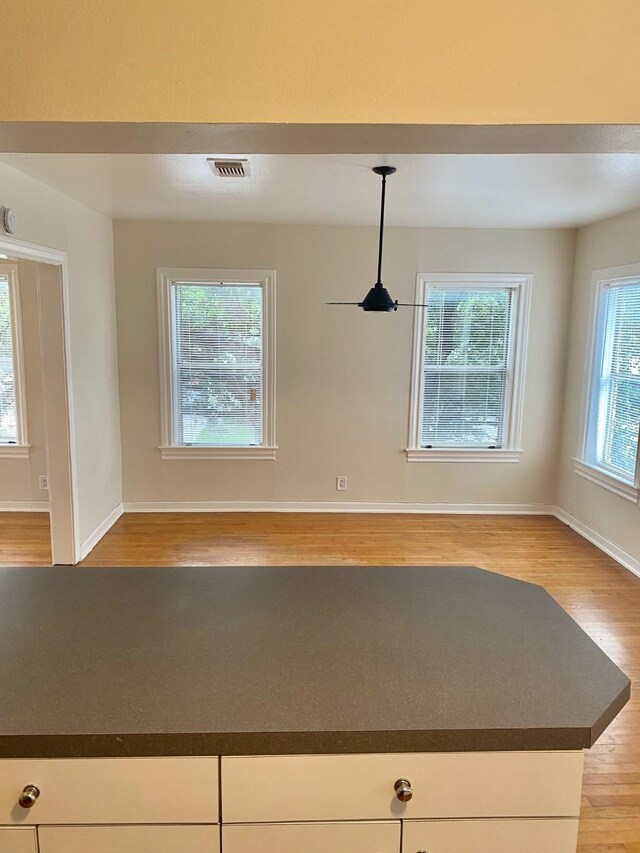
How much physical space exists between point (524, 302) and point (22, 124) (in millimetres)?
4568

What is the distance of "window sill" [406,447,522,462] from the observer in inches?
203

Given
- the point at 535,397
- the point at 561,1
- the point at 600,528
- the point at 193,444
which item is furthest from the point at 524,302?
the point at 561,1

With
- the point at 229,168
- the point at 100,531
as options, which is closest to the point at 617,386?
the point at 229,168

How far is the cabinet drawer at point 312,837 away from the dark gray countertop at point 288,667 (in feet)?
0.62

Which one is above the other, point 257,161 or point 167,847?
point 257,161

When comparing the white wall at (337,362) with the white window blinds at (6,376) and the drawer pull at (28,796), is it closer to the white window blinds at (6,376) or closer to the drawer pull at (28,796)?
the white window blinds at (6,376)

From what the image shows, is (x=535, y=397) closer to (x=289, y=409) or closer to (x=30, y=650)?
(x=289, y=409)

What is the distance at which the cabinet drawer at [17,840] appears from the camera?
107 centimetres

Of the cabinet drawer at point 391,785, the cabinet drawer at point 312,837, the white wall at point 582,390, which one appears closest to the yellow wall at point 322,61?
the cabinet drawer at point 391,785

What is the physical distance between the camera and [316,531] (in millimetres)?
4715

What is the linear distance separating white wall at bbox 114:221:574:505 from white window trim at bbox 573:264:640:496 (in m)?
0.40

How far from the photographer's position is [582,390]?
15.7 ft

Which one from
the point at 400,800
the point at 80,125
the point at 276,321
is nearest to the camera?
the point at 400,800

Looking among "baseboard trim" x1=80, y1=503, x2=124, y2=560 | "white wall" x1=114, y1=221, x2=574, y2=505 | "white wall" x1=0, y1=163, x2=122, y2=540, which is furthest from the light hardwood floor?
"white wall" x1=0, y1=163, x2=122, y2=540
